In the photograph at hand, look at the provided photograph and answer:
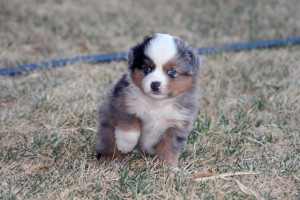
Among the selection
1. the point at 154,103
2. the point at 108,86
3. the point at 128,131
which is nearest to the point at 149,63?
the point at 154,103

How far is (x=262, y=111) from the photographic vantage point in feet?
17.1

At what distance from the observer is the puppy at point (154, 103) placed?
3.57m

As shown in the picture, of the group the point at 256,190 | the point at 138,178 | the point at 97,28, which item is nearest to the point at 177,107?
the point at 138,178

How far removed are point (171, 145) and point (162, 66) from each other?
67cm

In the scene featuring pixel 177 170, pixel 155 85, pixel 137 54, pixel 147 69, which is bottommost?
pixel 177 170

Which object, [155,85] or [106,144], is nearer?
[155,85]

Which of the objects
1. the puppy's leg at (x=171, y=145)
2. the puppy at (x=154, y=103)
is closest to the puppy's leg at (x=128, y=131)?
the puppy at (x=154, y=103)

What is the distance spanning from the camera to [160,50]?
3504 mm

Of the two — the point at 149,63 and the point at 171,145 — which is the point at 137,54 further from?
the point at 171,145

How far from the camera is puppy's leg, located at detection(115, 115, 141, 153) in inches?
143

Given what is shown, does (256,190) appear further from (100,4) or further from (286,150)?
(100,4)

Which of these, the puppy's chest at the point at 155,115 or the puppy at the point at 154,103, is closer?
the puppy at the point at 154,103

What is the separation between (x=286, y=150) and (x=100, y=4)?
6.26 m

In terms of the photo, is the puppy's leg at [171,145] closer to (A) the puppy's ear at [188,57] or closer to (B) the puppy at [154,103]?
(B) the puppy at [154,103]
